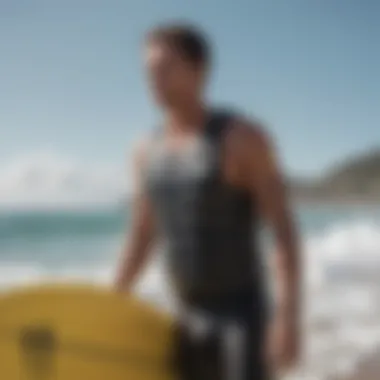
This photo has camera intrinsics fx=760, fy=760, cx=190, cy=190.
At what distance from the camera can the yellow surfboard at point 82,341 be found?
4.14ft

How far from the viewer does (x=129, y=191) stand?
131 centimetres

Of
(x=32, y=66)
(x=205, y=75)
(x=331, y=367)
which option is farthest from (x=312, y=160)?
(x=32, y=66)

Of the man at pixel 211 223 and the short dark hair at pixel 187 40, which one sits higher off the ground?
the short dark hair at pixel 187 40

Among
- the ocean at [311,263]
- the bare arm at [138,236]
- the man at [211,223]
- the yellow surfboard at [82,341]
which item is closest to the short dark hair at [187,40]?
the man at [211,223]

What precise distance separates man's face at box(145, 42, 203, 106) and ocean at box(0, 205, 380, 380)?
0.70 feet

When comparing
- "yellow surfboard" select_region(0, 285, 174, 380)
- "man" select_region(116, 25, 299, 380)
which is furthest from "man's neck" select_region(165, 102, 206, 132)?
"yellow surfboard" select_region(0, 285, 174, 380)

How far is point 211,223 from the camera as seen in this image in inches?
49.1

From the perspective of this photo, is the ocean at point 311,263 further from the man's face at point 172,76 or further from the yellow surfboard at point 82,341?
the man's face at point 172,76

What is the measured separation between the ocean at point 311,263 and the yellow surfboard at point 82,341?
0.15ft

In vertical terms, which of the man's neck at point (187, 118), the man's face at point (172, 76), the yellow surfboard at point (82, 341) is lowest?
the yellow surfboard at point (82, 341)

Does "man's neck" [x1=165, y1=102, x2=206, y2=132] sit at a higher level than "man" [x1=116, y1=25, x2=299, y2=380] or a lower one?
higher

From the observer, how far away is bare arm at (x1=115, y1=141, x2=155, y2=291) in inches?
51.2

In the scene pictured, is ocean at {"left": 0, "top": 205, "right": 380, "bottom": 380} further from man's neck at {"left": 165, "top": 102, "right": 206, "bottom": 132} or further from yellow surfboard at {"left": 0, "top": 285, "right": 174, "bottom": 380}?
man's neck at {"left": 165, "top": 102, "right": 206, "bottom": 132}

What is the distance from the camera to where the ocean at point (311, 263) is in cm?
128
